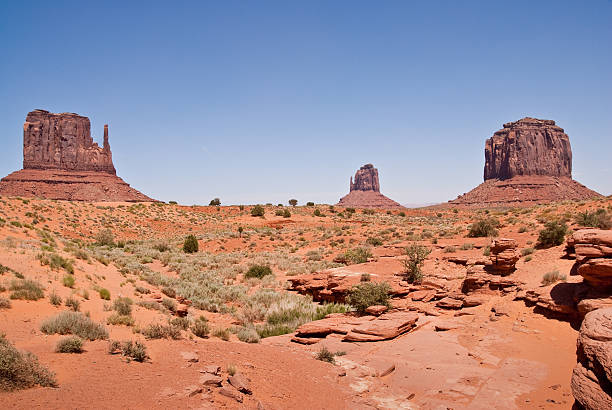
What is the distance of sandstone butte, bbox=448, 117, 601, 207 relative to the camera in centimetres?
11062

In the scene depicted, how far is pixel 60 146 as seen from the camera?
104 metres

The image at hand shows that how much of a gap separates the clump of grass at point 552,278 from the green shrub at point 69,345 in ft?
44.6

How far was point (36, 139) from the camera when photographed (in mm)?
102375

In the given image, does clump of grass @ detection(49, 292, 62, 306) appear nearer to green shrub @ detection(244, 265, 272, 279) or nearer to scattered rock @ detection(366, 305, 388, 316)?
scattered rock @ detection(366, 305, 388, 316)

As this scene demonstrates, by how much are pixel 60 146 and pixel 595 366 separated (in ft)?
414

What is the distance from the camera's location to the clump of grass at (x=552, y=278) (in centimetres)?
1220

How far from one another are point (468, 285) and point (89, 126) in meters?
125

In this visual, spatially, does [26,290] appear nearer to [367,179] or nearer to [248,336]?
[248,336]

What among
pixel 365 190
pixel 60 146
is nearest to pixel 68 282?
pixel 60 146

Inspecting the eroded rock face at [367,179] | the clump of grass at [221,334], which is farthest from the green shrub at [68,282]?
the eroded rock face at [367,179]

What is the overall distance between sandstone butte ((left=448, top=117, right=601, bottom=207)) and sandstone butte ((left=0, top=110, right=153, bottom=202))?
105m

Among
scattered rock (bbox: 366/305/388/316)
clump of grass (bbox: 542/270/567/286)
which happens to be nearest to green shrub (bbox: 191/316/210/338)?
scattered rock (bbox: 366/305/388/316)

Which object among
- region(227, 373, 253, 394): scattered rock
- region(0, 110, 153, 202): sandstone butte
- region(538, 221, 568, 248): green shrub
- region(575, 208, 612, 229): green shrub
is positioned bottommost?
region(227, 373, 253, 394): scattered rock

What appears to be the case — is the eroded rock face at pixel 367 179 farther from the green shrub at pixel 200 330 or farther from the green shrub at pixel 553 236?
the green shrub at pixel 200 330
